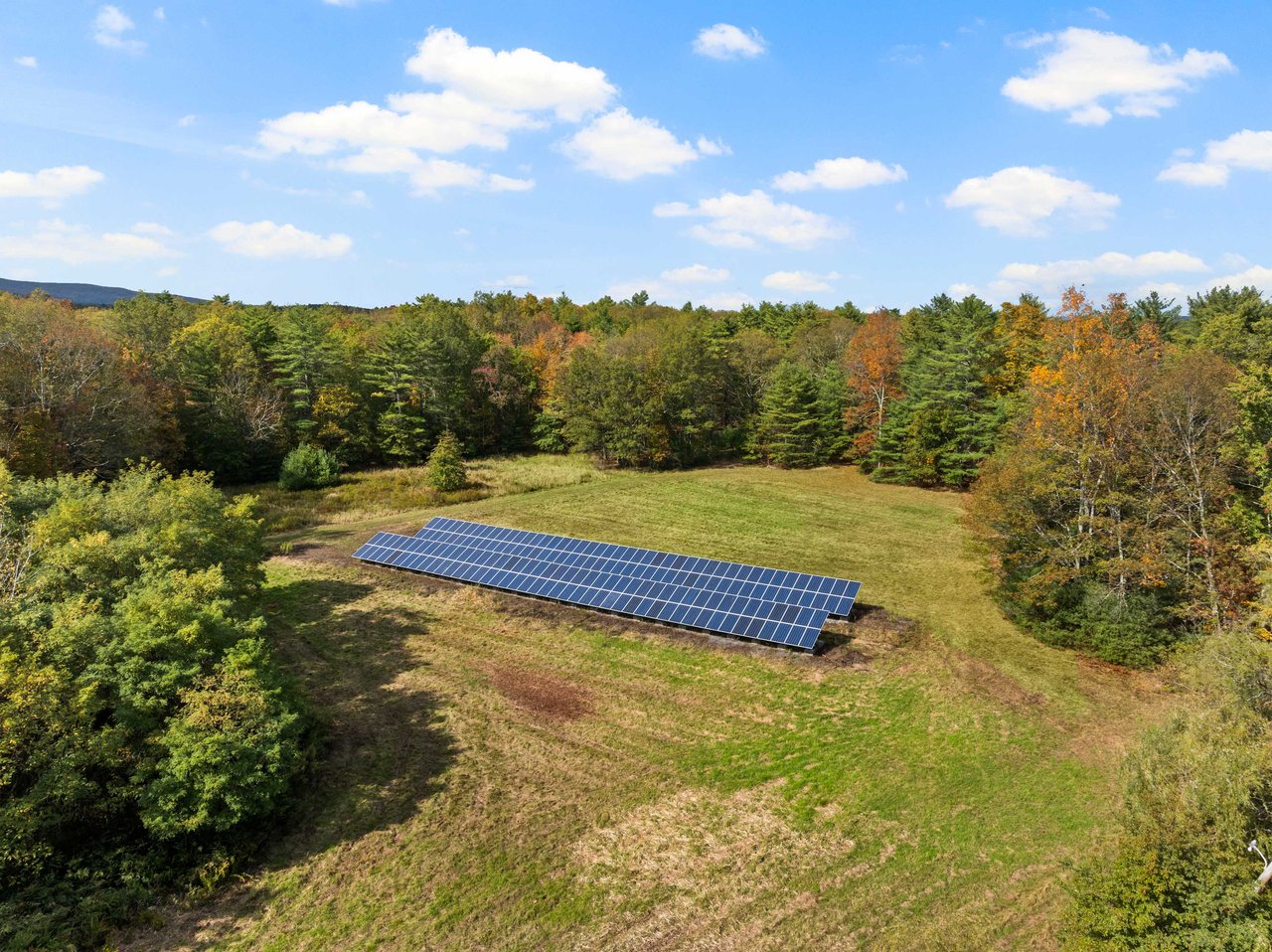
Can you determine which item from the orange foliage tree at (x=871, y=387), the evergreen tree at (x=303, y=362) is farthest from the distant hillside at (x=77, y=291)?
the orange foliage tree at (x=871, y=387)

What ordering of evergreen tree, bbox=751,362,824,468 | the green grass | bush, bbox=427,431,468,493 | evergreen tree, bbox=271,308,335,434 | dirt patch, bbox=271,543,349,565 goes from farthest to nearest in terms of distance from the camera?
evergreen tree, bbox=751,362,824,468, evergreen tree, bbox=271,308,335,434, bush, bbox=427,431,468,493, the green grass, dirt patch, bbox=271,543,349,565

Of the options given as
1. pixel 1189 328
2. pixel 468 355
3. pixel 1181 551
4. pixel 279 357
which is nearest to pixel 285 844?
pixel 1181 551

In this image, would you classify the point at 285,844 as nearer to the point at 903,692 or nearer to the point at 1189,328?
the point at 903,692

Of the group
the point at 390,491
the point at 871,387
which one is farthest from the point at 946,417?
the point at 390,491

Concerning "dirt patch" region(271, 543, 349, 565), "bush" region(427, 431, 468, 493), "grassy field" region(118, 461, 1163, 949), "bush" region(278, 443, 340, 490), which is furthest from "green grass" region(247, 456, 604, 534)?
"grassy field" region(118, 461, 1163, 949)

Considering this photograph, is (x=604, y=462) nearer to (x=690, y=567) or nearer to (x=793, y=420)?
(x=793, y=420)

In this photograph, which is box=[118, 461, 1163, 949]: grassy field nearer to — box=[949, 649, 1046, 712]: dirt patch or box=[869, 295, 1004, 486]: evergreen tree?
box=[949, 649, 1046, 712]: dirt patch

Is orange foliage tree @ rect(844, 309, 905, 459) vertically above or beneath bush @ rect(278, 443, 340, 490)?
above
